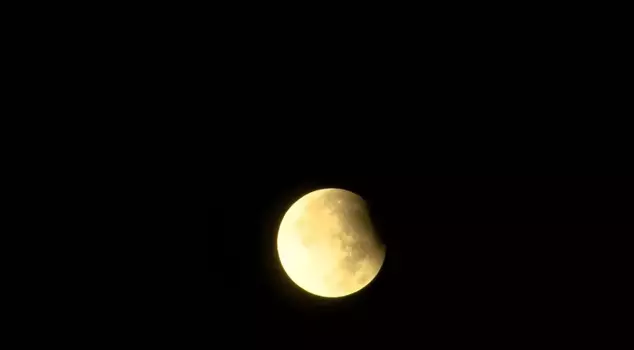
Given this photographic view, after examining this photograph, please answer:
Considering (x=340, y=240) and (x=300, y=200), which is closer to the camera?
(x=340, y=240)

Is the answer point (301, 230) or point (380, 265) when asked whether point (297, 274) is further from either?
point (380, 265)

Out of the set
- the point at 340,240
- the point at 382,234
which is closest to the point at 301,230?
the point at 340,240

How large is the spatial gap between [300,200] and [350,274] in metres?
0.57

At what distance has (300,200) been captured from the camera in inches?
137

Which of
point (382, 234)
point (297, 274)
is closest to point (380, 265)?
point (382, 234)

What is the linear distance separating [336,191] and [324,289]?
0.61 m

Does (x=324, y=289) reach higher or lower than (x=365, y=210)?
lower

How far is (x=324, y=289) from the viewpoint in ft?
11.0

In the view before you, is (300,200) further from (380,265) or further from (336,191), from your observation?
(380,265)

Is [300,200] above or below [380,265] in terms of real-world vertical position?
above

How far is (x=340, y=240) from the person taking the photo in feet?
10.5

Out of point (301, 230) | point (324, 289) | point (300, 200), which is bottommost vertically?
point (324, 289)

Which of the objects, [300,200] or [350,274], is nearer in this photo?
[350,274]

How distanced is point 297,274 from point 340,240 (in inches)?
13.3
